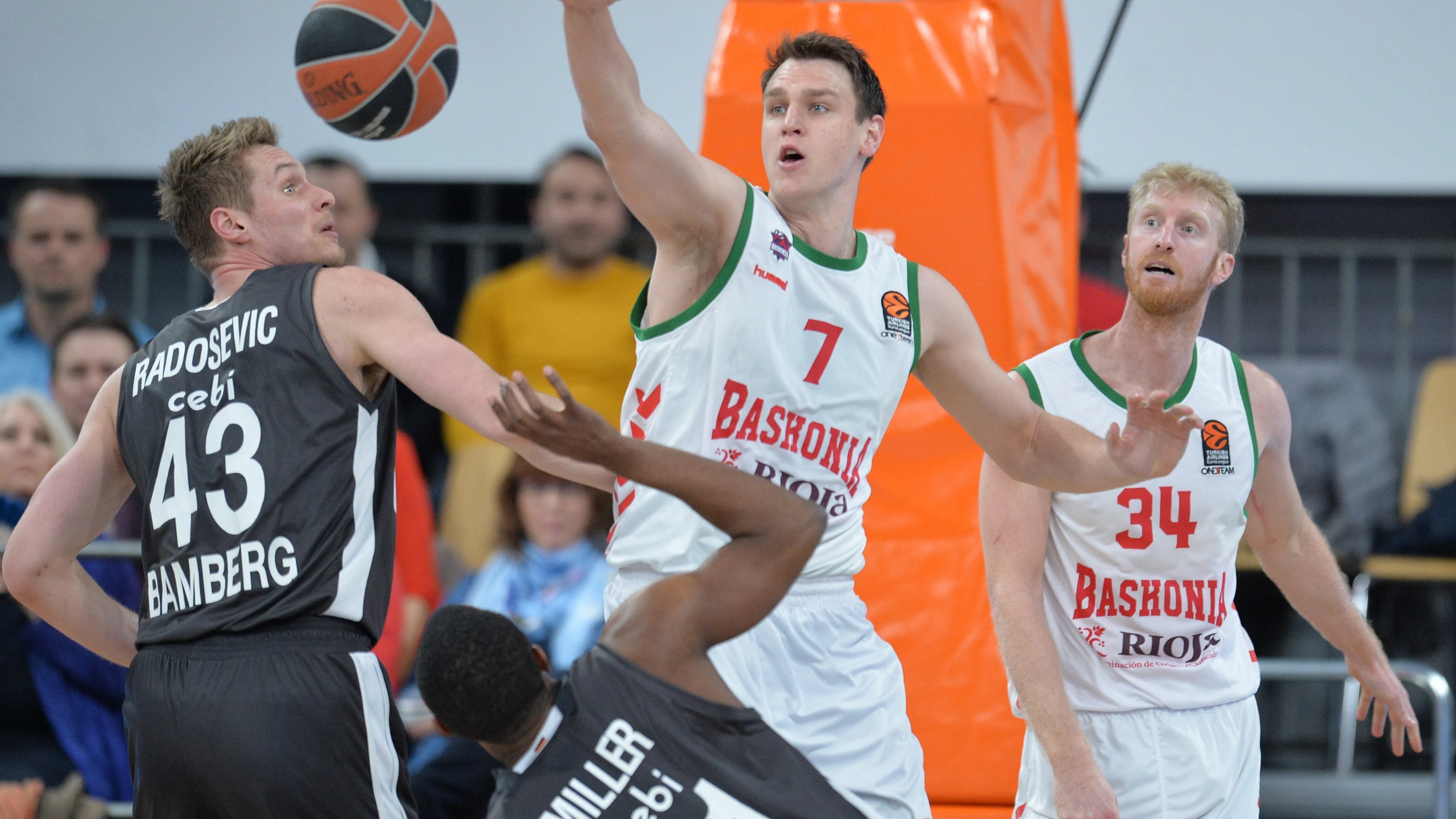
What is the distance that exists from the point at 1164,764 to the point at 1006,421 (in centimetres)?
93

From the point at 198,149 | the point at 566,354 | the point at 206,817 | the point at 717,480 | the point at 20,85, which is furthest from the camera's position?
the point at 20,85

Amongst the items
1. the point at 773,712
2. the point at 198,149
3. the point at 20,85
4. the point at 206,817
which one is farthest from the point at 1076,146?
the point at 20,85

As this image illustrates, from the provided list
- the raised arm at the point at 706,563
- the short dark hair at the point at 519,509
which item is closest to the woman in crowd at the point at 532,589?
the short dark hair at the point at 519,509

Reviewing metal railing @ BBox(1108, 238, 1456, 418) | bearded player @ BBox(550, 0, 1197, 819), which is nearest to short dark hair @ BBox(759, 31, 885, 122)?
bearded player @ BBox(550, 0, 1197, 819)

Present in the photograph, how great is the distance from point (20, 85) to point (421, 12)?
13.1 feet

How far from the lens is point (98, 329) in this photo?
5148 mm

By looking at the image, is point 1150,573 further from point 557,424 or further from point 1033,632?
point 557,424

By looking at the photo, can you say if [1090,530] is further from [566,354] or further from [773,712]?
[566,354]

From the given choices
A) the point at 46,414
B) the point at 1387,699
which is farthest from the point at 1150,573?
the point at 46,414

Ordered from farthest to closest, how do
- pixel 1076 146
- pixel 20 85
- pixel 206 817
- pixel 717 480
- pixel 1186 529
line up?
1. pixel 20 85
2. pixel 1076 146
3. pixel 1186 529
4. pixel 206 817
5. pixel 717 480

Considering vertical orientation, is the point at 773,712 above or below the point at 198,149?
below

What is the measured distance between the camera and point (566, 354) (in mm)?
5871

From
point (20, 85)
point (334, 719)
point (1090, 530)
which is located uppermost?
point (20, 85)

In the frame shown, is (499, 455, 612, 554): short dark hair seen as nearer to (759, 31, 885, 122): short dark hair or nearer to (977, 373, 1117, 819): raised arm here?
(977, 373, 1117, 819): raised arm
